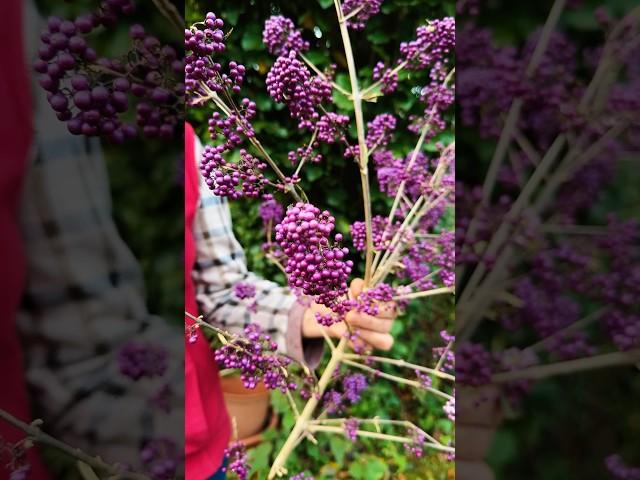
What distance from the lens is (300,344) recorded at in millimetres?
749

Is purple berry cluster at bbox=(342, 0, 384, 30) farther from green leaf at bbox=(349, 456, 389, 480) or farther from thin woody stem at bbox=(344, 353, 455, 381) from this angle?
green leaf at bbox=(349, 456, 389, 480)

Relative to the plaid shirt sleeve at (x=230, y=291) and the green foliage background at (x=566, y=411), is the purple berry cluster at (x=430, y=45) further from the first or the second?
the plaid shirt sleeve at (x=230, y=291)

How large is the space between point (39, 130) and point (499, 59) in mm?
551

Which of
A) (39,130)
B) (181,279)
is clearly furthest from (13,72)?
(181,279)

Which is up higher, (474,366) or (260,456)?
(474,366)

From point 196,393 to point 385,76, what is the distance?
0.49 meters

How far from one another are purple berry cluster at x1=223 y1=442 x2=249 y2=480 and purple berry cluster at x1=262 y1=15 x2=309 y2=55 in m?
0.54

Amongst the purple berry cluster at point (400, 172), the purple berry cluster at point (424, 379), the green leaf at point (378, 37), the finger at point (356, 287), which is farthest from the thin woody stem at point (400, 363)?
the green leaf at point (378, 37)

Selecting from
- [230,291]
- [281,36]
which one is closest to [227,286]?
[230,291]

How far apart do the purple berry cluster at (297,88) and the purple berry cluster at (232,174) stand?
85 mm

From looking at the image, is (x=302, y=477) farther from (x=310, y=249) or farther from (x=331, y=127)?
(x=331, y=127)

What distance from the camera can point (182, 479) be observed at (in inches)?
24.5

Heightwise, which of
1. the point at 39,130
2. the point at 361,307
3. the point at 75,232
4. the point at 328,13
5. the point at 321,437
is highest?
the point at 328,13

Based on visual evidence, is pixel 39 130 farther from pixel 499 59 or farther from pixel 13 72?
pixel 499 59
